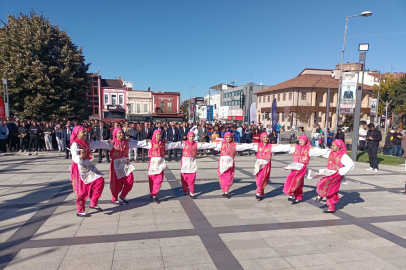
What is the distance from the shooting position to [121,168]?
5.68 metres

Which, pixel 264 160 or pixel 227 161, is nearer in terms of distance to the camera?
pixel 264 160

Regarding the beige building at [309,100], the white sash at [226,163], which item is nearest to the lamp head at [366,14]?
the white sash at [226,163]

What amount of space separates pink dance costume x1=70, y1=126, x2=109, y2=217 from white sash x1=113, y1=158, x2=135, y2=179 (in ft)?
1.54

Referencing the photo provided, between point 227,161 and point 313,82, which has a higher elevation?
point 313,82

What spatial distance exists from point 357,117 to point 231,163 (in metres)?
8.72

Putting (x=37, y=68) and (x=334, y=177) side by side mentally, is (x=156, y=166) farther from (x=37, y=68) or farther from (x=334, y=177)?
(x=37, y=68)

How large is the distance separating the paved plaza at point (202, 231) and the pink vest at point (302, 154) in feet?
3.74

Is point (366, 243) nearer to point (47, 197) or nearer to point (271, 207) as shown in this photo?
point (271, 207)

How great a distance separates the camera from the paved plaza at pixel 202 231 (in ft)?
11.9

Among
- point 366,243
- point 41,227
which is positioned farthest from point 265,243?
point 41,227

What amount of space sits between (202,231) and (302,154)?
306 cm

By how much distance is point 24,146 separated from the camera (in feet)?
44.3

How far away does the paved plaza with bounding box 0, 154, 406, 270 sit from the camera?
363cm

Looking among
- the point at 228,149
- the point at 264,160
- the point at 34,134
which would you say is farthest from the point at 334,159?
the point at 34,134
